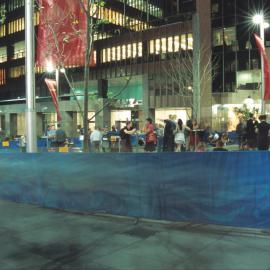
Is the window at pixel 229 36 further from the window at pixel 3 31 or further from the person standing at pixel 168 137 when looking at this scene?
the window at pixel 3 31

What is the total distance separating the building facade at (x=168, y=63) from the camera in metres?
46.3

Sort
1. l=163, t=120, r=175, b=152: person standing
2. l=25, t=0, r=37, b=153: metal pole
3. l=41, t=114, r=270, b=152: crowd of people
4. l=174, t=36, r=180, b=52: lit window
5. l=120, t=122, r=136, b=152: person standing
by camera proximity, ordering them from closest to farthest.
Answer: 1. l=25, t=0, r=37, b=153: metal pole
2. l=41, t=114, r=270, b=152: crowd of people
3. l=120, t=122, r=136, b=152: person standing
4. l=163, t=120, r=175, b=152: person standing
5. l=174, t=36, r=180, b=52: lit window

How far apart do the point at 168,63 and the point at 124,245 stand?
147ft

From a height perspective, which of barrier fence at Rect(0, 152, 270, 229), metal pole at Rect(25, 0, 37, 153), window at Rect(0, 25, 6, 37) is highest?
window at Rect(0, 25, 6, 37)

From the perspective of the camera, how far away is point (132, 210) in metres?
8.37

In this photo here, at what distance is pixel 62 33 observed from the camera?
39.0 ft

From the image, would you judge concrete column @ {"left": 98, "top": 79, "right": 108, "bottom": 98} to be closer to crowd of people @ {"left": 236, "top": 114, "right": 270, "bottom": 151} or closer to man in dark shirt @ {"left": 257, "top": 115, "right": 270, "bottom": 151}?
crowd of people @ {"left": 236, "top": 114, "right": 270, "bottom": 151}

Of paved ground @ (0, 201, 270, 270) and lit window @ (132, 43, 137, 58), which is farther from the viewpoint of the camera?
lit window @ (132, 43, 137, 58)

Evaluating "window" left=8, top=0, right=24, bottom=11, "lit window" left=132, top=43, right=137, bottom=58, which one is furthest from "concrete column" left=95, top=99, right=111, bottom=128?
"window" left=8, top=0, right=24, bottom=11

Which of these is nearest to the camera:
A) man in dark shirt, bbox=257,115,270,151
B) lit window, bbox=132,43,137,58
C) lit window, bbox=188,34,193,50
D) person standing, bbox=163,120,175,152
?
man in dark shirt, bbox=257,115,270,151

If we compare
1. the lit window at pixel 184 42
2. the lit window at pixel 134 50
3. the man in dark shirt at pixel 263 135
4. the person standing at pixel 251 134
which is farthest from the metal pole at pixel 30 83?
the lit window at pixel 134 50

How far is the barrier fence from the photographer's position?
710cm

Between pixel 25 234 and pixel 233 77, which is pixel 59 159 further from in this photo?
pixel 233 77

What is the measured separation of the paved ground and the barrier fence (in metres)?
0.28
